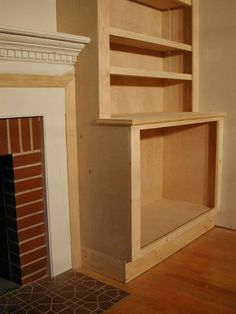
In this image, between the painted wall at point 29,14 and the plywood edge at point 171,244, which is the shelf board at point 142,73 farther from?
the plywood edge at point 171,244

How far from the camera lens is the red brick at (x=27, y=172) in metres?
1.78

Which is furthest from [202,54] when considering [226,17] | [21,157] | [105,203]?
[21,157]

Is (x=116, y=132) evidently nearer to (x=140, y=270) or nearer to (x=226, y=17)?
(x=140, y=270)

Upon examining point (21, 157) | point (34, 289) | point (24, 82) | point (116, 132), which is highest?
point (24, 82)

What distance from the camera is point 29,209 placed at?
1841 mm

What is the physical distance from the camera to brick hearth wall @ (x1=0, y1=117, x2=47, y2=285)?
1.75 metres

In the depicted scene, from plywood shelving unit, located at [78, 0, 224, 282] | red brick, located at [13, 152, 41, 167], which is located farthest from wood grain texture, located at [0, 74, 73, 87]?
red brick, located at [13, 152, 41, 167]

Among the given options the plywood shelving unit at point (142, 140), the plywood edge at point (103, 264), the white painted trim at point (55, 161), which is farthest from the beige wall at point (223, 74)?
the white painted trim at point (55, 161)

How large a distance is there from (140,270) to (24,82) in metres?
1.14

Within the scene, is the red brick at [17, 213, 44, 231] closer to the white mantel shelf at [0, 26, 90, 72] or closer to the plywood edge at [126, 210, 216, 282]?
the plywood edge at [126, 210, 216, 282]

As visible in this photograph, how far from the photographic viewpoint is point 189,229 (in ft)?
7.65

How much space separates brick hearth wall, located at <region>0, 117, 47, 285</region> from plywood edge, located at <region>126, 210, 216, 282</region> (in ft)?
1.61

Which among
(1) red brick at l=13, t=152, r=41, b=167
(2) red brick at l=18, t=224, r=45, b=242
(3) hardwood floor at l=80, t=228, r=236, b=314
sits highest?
(1) red brick at l=13, t=152, r=41, b=167

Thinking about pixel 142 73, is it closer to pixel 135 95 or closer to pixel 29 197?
pixel 135 95
